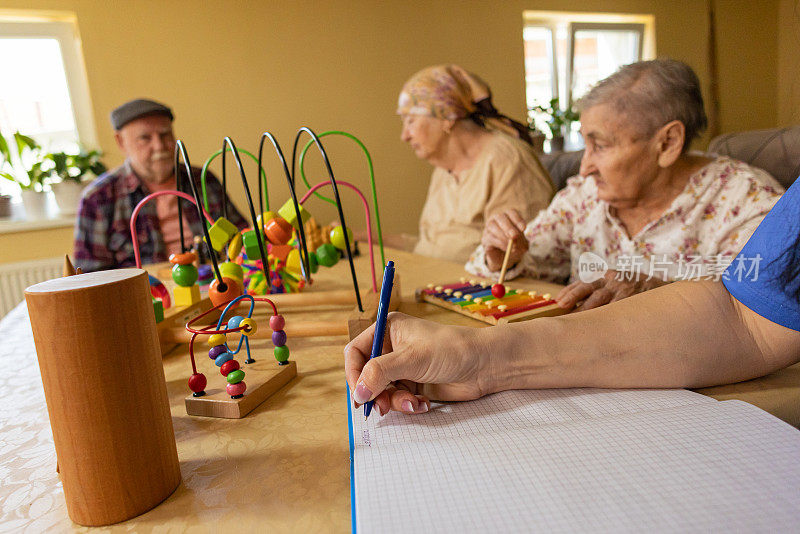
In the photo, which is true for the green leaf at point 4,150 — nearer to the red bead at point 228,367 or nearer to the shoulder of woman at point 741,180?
the red bead at point 228,367

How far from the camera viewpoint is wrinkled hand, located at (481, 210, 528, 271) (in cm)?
115

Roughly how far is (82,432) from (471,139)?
180 centimetres

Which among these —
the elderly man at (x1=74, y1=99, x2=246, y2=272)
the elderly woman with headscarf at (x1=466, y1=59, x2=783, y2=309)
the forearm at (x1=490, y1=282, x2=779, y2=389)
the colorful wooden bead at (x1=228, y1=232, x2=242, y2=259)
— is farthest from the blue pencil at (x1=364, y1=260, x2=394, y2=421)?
the elderly man at (x1=74, y1=99, x2=246, y2=272)

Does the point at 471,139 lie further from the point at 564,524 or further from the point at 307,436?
the point at 564,524

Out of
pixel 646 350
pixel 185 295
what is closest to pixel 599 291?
pixel 646 350

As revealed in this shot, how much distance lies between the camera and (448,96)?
1.96m

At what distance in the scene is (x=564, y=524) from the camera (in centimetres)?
36

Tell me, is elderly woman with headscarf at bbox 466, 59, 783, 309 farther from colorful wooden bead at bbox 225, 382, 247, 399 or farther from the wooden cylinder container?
the wooden cylinder container

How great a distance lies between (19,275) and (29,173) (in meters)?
0.55

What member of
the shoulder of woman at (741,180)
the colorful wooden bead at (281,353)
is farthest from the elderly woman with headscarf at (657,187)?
the colorful wooden bead at (281,353)

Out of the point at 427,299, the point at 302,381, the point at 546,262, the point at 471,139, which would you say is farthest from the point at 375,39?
the point at 302,381

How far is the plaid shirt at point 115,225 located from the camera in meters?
2.12

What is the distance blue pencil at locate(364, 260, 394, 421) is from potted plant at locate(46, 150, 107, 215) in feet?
9.60

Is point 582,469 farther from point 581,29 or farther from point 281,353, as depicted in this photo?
point 581,29
